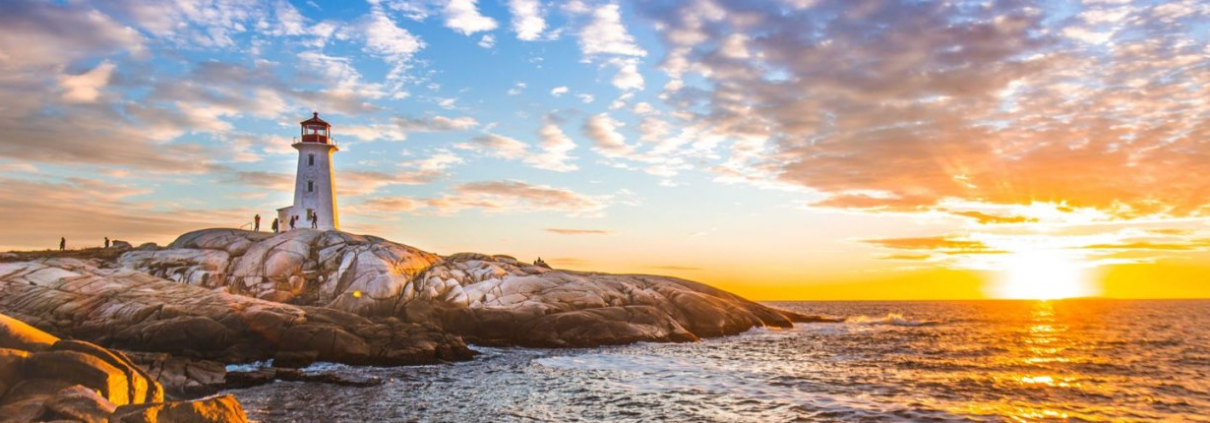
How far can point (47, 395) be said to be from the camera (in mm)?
13906

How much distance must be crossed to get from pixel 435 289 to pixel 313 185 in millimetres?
21134

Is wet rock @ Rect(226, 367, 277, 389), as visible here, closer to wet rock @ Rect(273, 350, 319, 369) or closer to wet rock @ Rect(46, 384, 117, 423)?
wet rock @ Rect(273, 350, 319, 369)

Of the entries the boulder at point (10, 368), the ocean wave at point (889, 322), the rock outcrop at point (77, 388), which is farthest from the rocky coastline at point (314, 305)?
the ocean wave at point (889, 322)

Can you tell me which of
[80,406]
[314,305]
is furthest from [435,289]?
[80,406]

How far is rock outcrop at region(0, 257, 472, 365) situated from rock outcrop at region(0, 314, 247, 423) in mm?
14887

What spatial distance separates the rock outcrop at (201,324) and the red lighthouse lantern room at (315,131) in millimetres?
25293

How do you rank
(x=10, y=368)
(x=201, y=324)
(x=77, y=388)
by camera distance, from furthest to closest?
(x=201, y=324)
(x=10, y=368)
(x=77, y=388)

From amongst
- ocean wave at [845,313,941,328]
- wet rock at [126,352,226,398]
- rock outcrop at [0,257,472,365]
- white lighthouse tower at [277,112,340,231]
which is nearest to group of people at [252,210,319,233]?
white lighthouse tower at [277,112,340,231]

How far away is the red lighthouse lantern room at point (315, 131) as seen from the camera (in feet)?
203

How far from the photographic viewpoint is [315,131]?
205ft

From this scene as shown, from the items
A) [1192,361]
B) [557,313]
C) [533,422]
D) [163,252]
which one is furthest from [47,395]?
[1192,361]

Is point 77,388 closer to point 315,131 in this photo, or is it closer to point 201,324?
point 201,324

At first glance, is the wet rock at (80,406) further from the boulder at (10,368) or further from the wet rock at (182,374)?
the wet rock at (182,374)

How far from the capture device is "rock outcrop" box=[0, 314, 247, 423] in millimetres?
12922
